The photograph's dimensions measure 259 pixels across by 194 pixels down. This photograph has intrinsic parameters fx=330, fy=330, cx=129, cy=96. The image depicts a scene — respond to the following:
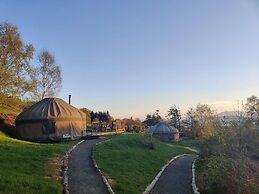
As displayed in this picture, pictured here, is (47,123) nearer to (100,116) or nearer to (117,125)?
(117,125)

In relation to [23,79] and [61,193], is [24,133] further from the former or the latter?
[61,193]

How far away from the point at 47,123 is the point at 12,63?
6.71 metres

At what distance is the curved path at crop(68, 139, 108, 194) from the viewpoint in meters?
10.8

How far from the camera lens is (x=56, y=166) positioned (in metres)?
13.6

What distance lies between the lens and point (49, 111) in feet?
90.9

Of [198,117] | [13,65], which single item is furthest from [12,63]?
[198,117]

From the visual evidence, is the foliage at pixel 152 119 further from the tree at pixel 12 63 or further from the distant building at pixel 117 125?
the tree at pixel 12 63

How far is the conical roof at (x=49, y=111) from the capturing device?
27266 millimetres

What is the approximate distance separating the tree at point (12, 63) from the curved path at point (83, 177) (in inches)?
546

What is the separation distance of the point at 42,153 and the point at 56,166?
7.97ft

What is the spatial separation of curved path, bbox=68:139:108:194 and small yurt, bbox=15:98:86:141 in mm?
10233

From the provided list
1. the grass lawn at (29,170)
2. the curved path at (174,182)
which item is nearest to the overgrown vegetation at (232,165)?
the curved path at (174,182)

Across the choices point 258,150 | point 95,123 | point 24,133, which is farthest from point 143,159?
point 95,123

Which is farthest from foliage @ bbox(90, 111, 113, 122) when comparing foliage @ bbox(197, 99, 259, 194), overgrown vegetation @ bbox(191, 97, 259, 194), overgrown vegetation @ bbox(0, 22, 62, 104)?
foliage @ bbox(197, 99, 259, 194)
